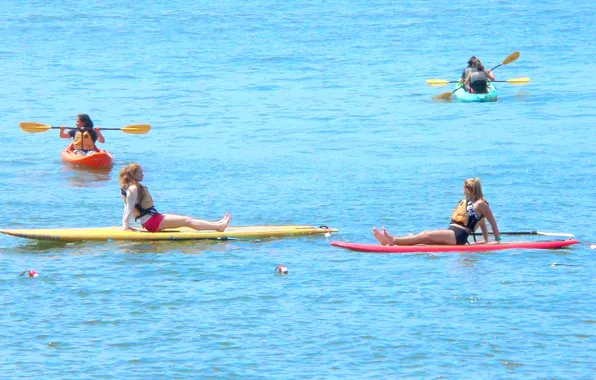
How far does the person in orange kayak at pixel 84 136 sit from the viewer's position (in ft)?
77.7

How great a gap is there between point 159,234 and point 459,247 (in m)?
4.33

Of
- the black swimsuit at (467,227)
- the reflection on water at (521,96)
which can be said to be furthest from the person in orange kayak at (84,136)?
the reflection on water at (521,96)

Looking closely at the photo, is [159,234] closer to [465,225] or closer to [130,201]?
[130,201]

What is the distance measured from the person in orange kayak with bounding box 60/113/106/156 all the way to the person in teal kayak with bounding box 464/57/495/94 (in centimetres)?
1222

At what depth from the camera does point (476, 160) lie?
25.2 m

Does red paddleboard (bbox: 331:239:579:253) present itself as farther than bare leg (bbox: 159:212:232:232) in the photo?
No

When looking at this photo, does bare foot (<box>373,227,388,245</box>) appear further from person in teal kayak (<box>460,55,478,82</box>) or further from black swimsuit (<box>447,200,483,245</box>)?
person in teal kayak (<box>460,55,478,82</box>)

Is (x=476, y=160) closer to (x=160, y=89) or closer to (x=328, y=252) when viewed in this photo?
(x=328, y=252)

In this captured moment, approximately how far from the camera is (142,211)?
16.8m

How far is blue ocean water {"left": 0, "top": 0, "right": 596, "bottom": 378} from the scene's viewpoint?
13438mm

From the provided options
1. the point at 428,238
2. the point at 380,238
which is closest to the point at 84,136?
the point at 380,238

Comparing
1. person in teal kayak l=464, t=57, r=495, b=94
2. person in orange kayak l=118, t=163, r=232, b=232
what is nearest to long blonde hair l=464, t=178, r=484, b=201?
person in orange kayak l=118, t=163, r=232, b=232

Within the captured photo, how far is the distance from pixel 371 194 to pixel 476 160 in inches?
171

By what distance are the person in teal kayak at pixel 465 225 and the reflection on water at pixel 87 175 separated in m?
8.45
